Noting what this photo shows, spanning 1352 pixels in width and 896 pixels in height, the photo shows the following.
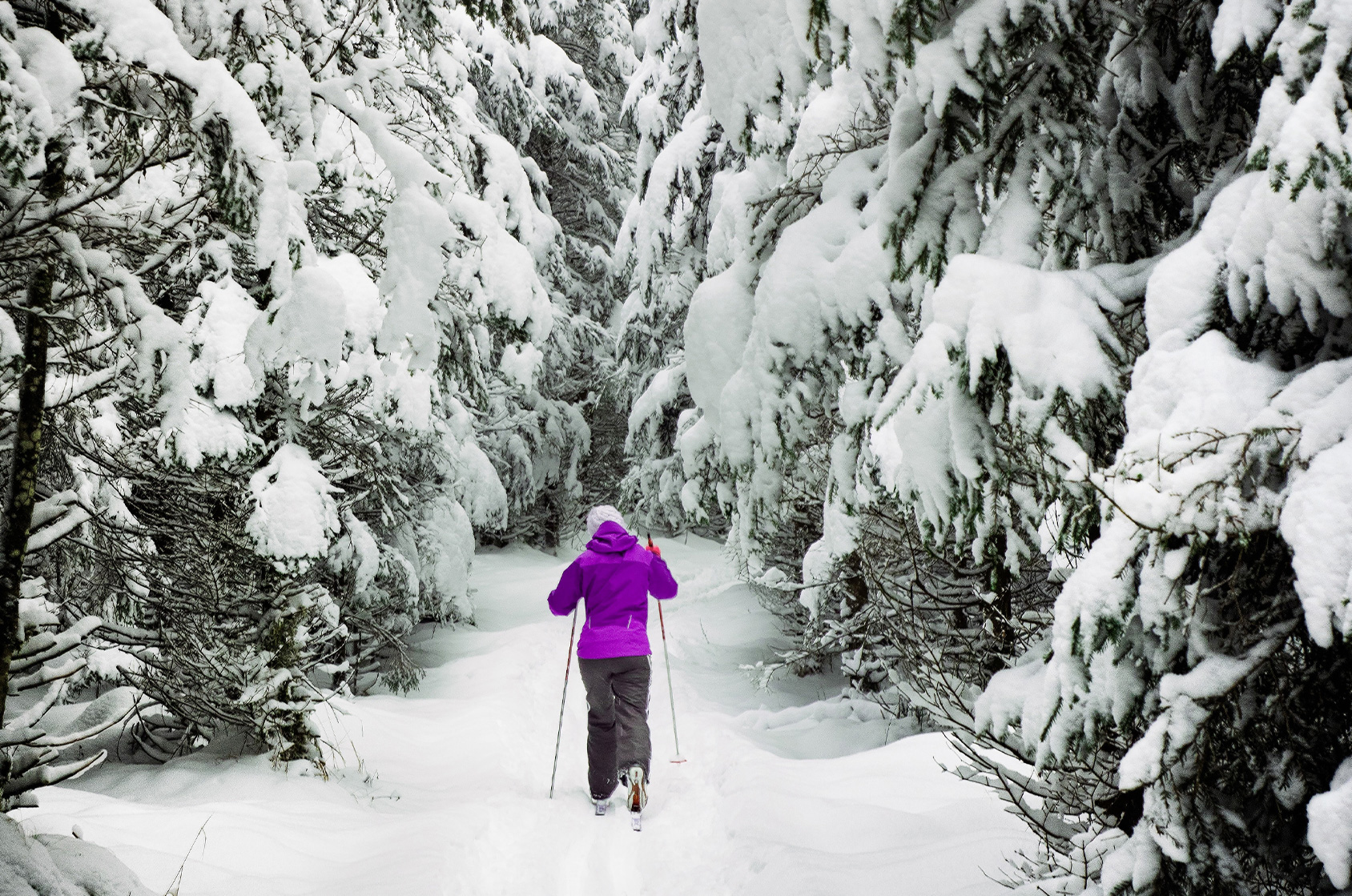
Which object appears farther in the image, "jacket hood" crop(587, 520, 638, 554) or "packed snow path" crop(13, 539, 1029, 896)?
"jacket hood" crop(587, 520, 638, 554)

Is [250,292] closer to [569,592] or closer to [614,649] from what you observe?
[569,592]

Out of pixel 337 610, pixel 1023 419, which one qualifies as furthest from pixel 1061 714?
pixel 337 610

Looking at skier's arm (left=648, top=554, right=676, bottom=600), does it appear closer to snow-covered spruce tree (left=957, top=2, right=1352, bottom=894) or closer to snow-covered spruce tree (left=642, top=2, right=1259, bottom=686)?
snow-covered spruce tree (left=642, top=2, right=1259, bottom=686)

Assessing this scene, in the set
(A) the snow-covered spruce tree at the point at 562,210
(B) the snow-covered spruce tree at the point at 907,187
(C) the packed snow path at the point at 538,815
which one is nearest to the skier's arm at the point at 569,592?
(C) the packed snow path at the point at 538,815

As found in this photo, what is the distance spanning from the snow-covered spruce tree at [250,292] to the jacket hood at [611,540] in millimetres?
1523

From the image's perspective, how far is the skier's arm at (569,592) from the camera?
20.2 feet

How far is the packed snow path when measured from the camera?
4074mm

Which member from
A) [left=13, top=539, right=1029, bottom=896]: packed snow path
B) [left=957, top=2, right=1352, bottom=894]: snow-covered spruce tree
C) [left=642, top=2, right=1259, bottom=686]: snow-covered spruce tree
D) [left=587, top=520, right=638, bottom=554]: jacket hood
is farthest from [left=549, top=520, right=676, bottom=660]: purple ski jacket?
[left=957, top=2, right=1352, bottom=894]: snow-covered spruce tree

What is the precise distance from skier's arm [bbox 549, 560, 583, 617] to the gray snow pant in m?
0.40

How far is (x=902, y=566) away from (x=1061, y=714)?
497cm

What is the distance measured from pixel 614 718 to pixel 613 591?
2.95 feet

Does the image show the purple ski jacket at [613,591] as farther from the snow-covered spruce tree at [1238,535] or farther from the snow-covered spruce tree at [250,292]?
the snow-covered spruce tree at [1238,535]

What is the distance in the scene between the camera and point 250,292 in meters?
5.46

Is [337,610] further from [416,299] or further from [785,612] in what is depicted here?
[785,612]
